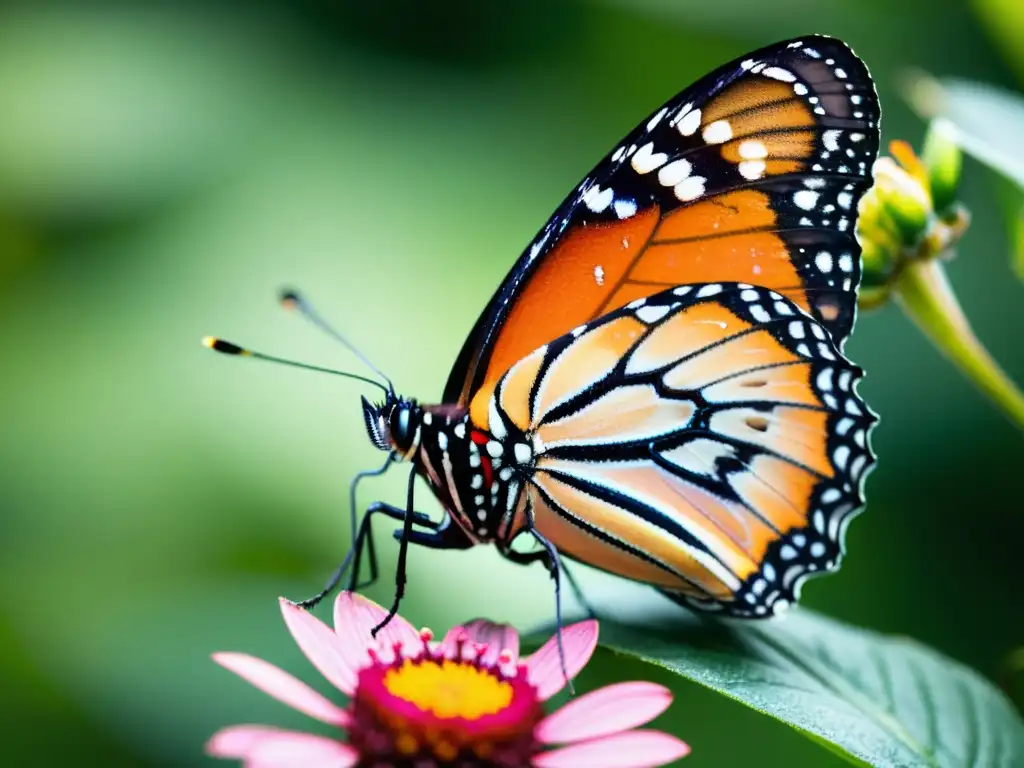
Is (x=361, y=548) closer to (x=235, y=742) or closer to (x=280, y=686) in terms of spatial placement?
(x=280, y=686)

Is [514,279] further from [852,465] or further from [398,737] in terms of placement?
[398,737]

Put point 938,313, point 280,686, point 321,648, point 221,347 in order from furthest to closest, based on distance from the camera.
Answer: point 938,313
point 221,347
point 321,648
point 280,686

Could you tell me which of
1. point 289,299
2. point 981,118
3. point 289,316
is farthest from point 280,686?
point 289,316

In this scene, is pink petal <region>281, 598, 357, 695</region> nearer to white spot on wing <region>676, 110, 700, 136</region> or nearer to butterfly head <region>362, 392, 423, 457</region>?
butterfly head <region>362, 392, 423, 457</region>

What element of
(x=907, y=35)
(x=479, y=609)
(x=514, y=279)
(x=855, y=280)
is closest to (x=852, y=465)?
(x=855, y=280)

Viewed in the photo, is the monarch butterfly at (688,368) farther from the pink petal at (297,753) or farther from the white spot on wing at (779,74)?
the pink petal at (297,753)

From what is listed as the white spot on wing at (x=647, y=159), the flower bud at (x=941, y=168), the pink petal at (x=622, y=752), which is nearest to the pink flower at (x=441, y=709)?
the pink petal at (x=622, y=752)
